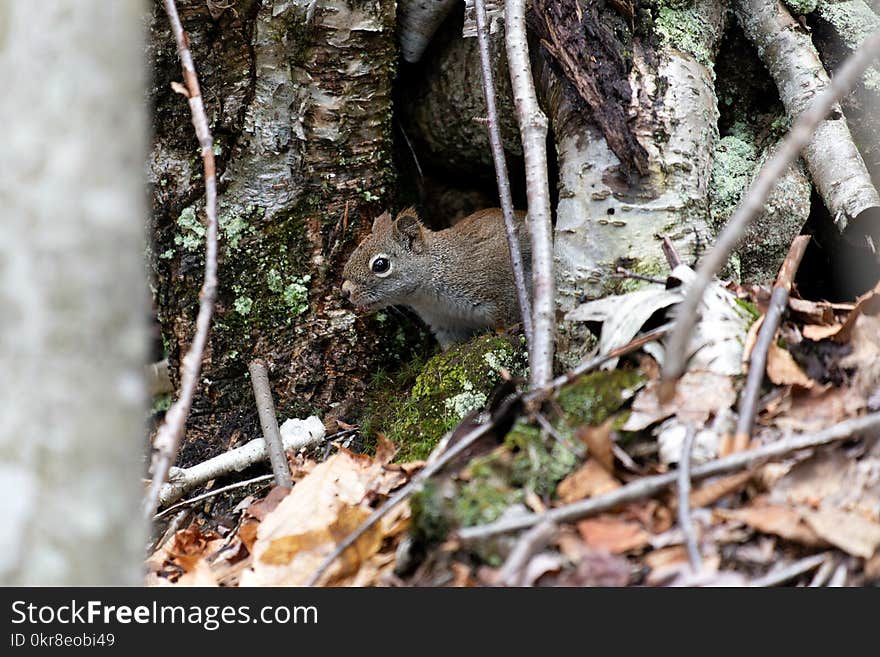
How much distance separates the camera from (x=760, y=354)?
2049mm

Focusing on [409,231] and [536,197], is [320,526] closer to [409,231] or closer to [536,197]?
[536,197]

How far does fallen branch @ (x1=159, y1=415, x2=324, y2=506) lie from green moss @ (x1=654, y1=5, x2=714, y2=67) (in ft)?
7.70

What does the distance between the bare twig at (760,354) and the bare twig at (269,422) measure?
1742 millimetres

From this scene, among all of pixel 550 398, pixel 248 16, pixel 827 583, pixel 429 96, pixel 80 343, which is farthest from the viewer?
pixel 429 96

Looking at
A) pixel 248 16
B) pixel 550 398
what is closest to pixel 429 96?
pixel 248 16

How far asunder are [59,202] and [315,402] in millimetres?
3053

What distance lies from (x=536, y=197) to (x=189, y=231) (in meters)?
1.88

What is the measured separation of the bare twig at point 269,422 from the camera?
335 centimetres

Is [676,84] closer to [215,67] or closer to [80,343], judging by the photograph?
[215,67]

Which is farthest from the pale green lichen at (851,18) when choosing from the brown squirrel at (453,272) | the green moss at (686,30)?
the brown squirrel at (453,272)

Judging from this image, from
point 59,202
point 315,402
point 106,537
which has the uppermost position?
point 59,202

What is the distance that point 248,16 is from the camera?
3.72m

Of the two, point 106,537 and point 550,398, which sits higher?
point 106,537

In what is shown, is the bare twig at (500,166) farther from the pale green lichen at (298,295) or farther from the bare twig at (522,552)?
the bare twig at (522,552)
